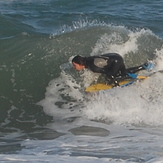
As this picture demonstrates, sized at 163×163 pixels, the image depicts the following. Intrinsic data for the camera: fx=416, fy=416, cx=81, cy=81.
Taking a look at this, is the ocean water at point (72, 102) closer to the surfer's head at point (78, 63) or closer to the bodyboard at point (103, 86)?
the bodyboard at point (103, 86)

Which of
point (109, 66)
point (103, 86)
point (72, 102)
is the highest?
point (109, 66)

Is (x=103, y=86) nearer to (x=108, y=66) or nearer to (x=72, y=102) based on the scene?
(x=108, y=66)

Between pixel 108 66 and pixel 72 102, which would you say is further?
pixel 72 102

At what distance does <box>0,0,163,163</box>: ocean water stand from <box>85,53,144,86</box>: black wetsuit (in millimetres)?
278

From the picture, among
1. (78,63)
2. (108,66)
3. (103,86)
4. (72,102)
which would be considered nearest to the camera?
(78,63)

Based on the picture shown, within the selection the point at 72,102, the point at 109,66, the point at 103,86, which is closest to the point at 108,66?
the point at 109,66

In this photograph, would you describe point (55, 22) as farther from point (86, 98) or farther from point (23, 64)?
point (86, 98)

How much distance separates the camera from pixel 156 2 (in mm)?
20297

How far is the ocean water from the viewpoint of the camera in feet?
18.3

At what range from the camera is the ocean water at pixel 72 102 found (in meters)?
5.59

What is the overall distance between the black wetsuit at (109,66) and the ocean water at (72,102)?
0.91 feet

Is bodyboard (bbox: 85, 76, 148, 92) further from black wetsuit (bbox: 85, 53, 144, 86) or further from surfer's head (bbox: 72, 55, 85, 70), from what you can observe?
surfer's head (bbox: 72, 55, 85, 70)

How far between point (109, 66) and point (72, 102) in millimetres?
1170

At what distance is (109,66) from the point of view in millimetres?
8664
